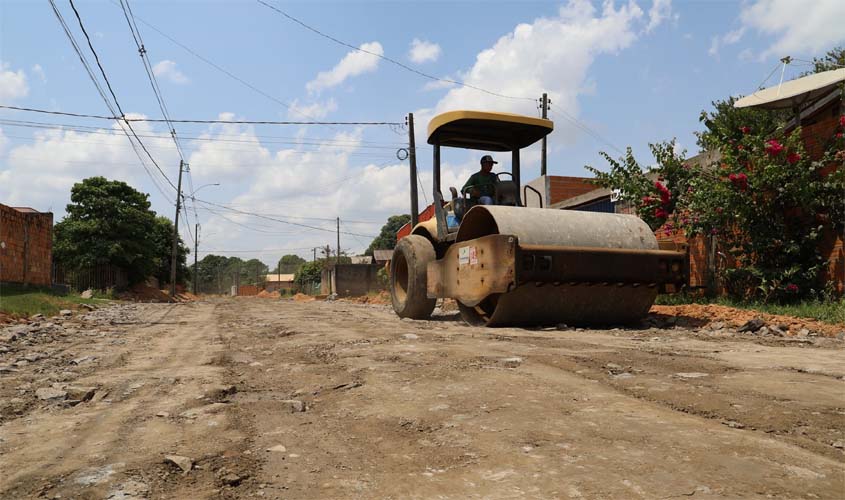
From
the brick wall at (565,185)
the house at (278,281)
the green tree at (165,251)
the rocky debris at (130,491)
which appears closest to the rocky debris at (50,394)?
the rocky debris at (130,491)

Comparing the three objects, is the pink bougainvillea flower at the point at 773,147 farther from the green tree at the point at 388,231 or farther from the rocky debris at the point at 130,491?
the green tree at the point at 388,231

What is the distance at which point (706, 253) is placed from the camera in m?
10.3

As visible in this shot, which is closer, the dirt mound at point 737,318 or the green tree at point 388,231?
the dirt mound at point 737,318

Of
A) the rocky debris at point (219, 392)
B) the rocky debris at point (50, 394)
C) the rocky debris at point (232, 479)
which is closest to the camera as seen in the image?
the rocky debris at point (232, 479)

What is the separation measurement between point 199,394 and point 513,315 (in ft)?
13.6

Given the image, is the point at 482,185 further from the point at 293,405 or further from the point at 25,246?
the point at 25,246

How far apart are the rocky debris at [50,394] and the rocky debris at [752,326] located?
6698mm

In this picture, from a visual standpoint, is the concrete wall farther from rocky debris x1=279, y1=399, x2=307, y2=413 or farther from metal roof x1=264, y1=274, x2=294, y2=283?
metal roof x1=264, y1=274, x2=294, y2=283

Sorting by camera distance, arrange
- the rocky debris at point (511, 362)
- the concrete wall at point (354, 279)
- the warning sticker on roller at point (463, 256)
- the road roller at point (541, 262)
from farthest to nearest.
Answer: the concrete wall at point (354, 279), the warning sticker on roller at point (463, 256), the road roller at point (541, 262), the rocky debris at point (511, 362)

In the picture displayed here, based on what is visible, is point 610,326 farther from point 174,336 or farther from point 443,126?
point 174,336

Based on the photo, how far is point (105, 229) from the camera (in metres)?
30.1

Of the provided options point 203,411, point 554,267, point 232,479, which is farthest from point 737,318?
point 232,479

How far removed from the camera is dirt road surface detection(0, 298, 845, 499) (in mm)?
2094

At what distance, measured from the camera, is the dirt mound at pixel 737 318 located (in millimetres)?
6679
